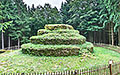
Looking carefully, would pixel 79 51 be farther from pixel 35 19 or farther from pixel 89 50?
pixel 35 19

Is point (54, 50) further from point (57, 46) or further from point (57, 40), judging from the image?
point (57, 40)

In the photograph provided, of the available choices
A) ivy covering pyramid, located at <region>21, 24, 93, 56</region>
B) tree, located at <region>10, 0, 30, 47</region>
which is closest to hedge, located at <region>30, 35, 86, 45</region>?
ivy covering pyramid, located at <region>21, 24, 93, 56</region>

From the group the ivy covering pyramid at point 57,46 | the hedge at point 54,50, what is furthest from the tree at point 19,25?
the hedge at point 54,50

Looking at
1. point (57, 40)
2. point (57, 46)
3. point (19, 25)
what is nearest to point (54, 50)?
point (57, 46)

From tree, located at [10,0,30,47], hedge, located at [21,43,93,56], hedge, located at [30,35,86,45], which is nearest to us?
hedge, located at [21,43,93,56]

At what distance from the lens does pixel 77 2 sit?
698 inches

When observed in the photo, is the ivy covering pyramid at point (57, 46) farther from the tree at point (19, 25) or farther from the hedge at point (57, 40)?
the tree at point (19, 25)

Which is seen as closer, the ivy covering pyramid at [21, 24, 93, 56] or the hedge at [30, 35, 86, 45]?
the ivy covering pyramid at [21, 24, 93, 56]

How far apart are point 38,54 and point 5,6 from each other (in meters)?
11.8

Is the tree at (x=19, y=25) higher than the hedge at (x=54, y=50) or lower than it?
higher

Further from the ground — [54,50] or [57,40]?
[57,40]

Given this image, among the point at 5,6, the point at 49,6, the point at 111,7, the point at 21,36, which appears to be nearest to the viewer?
the point at 111,7

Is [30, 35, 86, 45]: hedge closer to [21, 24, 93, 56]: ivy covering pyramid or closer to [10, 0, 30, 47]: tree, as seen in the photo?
[21, 24, 93, 56]: ivy covering pyramid

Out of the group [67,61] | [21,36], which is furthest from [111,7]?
[21,36]
